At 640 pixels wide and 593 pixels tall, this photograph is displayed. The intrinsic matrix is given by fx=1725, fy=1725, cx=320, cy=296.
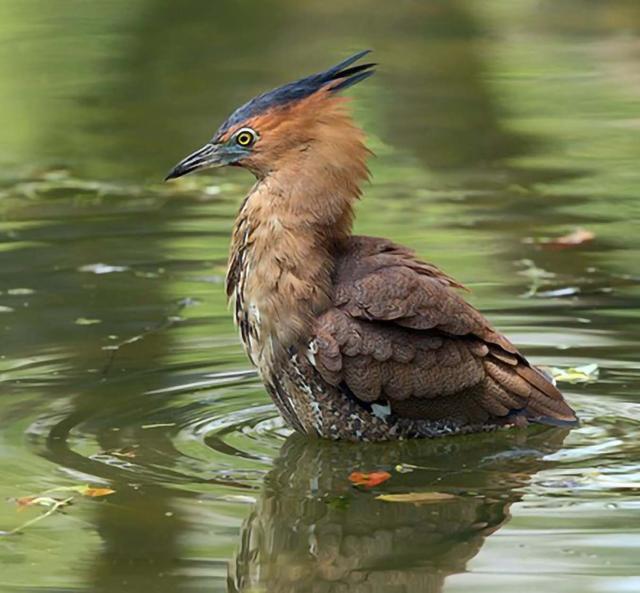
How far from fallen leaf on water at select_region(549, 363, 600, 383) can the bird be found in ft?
1.68

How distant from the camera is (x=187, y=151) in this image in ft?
50.1

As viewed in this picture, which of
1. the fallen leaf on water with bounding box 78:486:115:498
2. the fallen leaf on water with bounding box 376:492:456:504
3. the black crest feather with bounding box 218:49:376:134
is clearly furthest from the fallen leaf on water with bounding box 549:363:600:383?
the fallen leaf on water with bounding box 78:486:115:498

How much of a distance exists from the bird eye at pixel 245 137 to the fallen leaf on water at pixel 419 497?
1.98m

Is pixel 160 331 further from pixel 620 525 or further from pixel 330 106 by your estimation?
pixel 620 525

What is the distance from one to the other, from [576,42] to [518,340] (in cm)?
1052

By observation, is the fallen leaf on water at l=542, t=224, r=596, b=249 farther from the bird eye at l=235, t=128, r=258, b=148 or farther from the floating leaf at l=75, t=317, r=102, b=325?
the bird eye at l=235, t=128, r=258, b=148

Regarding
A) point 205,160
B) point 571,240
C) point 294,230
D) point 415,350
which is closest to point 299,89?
point 205,160

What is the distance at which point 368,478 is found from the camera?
7602 millimetres

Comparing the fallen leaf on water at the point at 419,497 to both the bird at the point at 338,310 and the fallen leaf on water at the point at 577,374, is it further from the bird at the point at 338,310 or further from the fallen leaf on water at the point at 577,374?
the fallen leaf on water at the point at 577,374

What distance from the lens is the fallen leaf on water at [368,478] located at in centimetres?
753

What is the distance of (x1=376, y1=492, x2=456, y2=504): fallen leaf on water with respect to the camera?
23.8 ft

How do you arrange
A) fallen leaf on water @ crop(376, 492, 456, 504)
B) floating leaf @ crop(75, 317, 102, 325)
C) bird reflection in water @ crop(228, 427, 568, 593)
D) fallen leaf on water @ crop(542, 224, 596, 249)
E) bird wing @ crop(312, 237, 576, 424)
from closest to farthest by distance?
bird reflection in water @ crop(228, 427, 568, 593), fallen leaf on water @ crop(376, 492, 456, 504), bird wing @ crop(312, 237, 576, 424), floating leaf @ crop(75, 317, 102, 325), fallen leaf on water @ crop(542, 224, 596, 249)

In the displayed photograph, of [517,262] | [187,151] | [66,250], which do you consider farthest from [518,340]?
[187,151]

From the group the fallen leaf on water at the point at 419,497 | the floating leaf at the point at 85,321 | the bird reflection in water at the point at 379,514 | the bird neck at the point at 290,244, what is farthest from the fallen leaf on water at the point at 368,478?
the floating leaf at the point at 85,321
